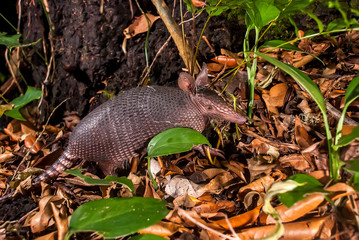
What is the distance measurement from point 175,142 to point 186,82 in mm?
925

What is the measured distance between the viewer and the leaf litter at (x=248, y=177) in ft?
5.66

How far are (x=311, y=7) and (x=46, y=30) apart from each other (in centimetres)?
311

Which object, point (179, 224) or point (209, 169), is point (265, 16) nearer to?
point (209, 169)

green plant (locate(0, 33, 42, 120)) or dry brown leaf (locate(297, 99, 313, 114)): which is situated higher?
green plant (locate(0, 33, 42, 120))

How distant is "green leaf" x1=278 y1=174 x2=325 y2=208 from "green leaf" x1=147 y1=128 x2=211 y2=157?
631 millimetres

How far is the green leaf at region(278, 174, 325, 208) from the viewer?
1.50 meters

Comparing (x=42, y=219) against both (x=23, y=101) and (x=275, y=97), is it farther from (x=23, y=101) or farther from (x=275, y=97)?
(x=275, y=97)

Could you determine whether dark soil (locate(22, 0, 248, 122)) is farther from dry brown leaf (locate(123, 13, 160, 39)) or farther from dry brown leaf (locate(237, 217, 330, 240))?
dry brown leaf (locate(237, 217, 330, 240))

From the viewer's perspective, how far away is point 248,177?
2314 millimetres

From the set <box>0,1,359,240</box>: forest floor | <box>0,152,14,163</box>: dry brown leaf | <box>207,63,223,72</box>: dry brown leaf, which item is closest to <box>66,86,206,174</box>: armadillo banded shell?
<box>0,1,359,240</box>: forest floor

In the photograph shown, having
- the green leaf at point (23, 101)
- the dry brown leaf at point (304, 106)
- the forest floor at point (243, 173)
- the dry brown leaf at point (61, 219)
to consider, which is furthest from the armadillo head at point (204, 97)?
the green leaf at point (23, 101)

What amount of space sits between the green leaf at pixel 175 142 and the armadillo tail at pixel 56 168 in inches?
48.0

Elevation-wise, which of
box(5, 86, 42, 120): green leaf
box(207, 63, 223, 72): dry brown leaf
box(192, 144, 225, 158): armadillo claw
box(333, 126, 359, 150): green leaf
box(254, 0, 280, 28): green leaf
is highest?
box(5, 86, 42, 120): green leaf

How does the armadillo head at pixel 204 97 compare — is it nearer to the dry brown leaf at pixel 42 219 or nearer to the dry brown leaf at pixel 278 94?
the dry brown leaf at pixel 278 94
